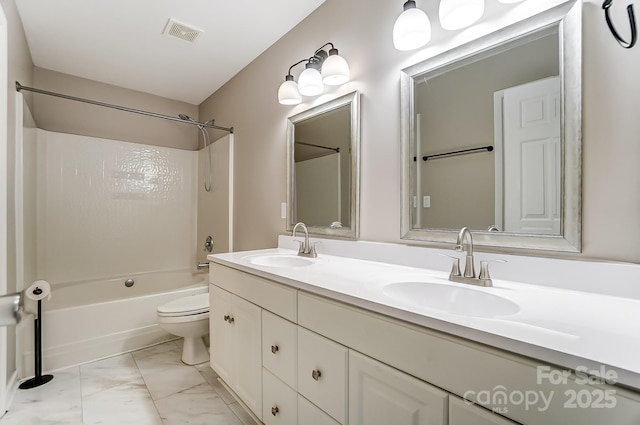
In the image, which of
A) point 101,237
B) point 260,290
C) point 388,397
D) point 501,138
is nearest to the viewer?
point 388,397

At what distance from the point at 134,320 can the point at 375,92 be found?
2481 mm

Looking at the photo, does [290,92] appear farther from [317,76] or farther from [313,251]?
[313,251]

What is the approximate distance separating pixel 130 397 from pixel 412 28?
244 centimetres

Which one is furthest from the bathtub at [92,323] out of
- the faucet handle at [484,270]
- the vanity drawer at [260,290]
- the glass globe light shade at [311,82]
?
the faucet handle at [484,270]

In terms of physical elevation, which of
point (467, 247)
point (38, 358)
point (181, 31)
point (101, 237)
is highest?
point (181, 31)

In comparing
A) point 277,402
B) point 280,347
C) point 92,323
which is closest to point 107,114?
point 92,323

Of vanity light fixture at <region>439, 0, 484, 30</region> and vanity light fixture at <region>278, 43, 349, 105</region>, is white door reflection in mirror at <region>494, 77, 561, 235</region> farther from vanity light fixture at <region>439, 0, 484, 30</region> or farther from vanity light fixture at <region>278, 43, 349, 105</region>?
vanity light fixture at <region>278, 43, 349, 105</region>

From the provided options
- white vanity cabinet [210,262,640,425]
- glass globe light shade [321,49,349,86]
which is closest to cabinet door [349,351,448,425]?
white vanity cabinet [210,262,640,425]

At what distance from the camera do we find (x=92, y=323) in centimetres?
225

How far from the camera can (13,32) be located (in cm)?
171

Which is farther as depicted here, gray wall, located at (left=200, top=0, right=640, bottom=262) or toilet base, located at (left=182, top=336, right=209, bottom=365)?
toilet base, located at (left=182, top=336, right=209, bottom=365)

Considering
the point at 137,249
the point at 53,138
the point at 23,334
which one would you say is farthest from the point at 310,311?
the point at 53,138

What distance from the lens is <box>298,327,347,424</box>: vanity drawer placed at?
95cm

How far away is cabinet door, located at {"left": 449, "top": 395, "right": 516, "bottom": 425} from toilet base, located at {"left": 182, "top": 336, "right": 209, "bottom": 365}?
1.99 metres
